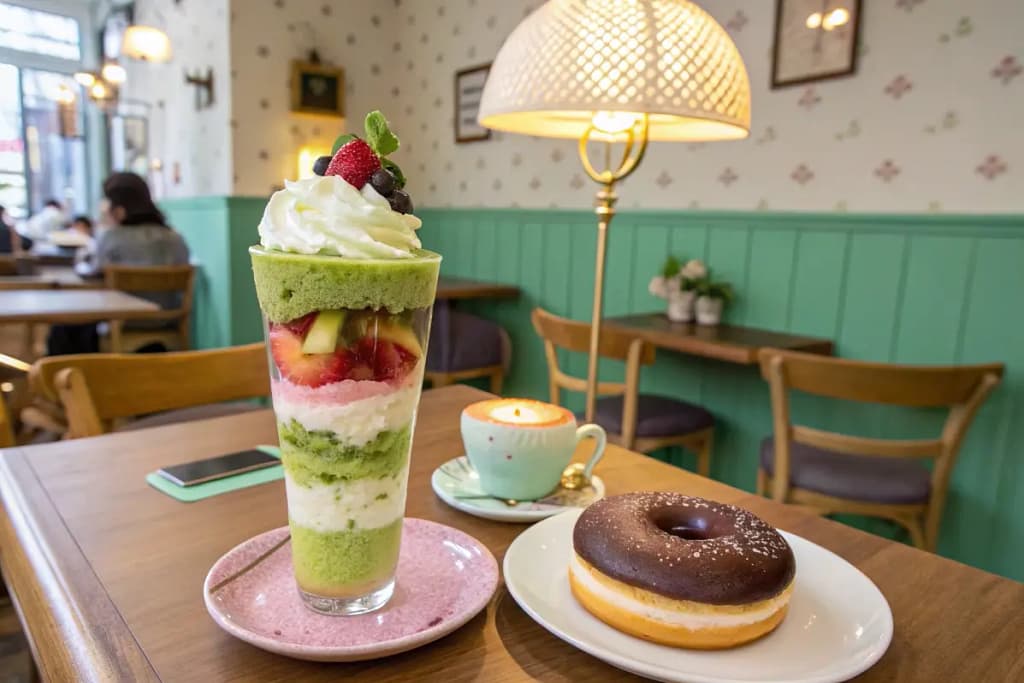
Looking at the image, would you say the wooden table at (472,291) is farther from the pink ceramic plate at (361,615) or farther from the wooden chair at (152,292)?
the pink ceramic plate at (361,615)

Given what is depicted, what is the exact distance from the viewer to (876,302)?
7.57ft

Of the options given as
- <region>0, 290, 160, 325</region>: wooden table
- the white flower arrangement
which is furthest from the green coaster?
the white flower arrangement

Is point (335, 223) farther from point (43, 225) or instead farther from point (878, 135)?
point (43, 225)

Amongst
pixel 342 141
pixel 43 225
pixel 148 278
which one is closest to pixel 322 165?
pixel 342 141

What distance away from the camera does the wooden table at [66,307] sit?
236 cm

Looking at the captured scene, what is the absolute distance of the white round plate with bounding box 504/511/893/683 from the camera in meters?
0.50

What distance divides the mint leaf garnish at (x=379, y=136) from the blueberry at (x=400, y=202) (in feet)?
0.13

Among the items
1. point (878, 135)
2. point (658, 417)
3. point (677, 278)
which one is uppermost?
point (878, 135)

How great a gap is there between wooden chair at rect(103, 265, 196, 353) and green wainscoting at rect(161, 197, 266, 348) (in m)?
0.30

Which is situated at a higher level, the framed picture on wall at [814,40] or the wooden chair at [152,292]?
the framed picture on wall at [814,40]

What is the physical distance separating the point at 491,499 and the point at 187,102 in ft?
15.7

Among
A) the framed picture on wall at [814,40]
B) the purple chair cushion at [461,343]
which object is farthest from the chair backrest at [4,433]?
the framed picture on wall at [814,40]

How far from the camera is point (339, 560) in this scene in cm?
57

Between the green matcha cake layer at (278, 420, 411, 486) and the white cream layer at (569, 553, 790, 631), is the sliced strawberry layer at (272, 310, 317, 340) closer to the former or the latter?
the green matcha cake layer at (278, 420, 411, 486)
